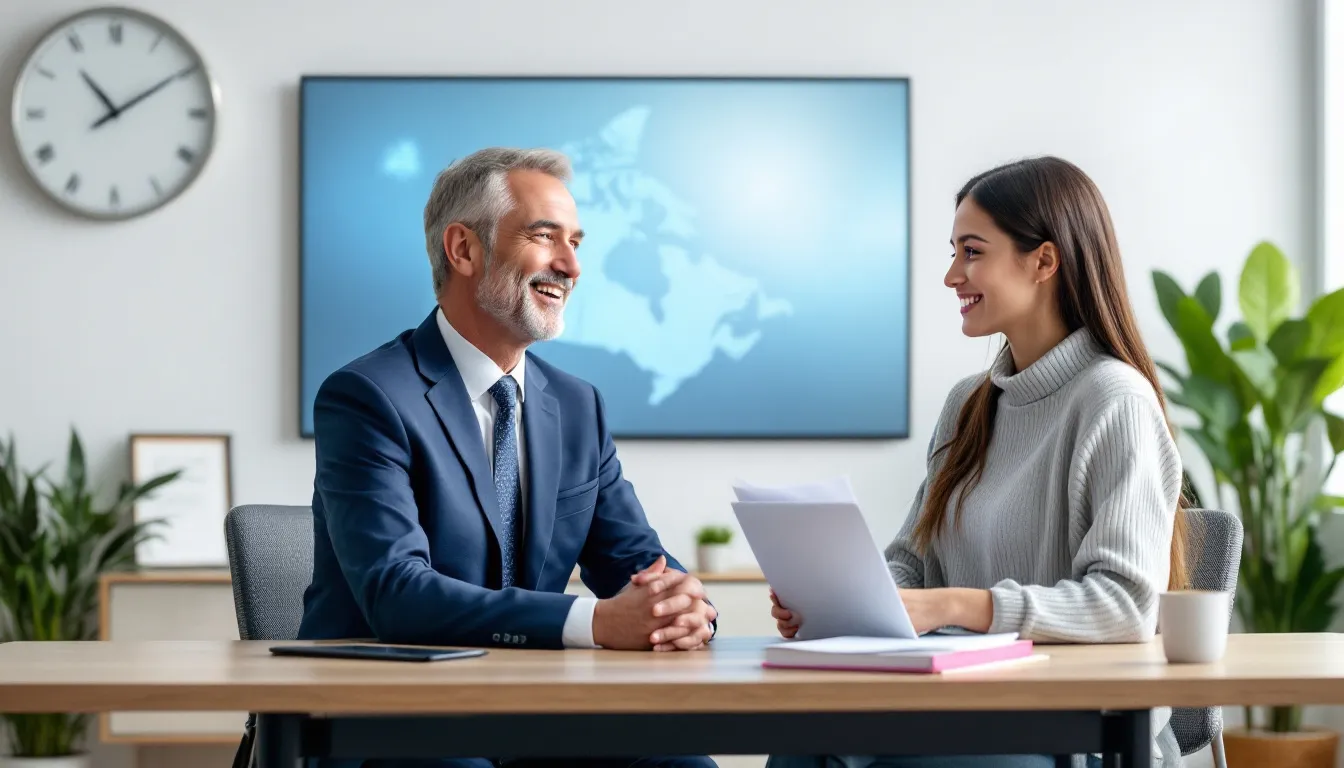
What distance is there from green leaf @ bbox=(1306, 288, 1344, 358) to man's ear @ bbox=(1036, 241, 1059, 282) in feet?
6.92

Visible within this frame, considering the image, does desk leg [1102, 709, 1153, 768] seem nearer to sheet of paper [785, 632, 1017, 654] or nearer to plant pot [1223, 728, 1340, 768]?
sheet of paper [785, 632, 1017, 654]

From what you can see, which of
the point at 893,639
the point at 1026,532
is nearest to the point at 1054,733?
the point at 893,639

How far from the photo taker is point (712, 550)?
3.98 meters

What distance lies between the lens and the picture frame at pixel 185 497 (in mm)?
4078

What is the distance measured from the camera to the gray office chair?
2.07 m

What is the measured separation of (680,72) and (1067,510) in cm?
266

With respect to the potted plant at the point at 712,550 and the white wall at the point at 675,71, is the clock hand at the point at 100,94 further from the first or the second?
the potted plant at the point at 712,550

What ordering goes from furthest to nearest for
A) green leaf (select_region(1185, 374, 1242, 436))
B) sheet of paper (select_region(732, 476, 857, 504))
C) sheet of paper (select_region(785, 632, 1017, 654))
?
green leaf (select_region(1185, 374, 1242, 436)) → sheet of paper (select_region(732, 476, 857, 504)) → sheet of paper (select_region(785, 632, 1017, 654))

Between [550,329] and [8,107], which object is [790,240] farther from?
[8,107]

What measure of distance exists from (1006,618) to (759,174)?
273cm

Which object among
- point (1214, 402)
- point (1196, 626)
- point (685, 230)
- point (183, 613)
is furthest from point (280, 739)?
point (1214, 402)

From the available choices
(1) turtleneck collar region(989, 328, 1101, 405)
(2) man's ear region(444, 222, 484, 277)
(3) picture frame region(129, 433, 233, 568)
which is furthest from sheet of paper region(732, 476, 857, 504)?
(3) picture frame region(129, 433, 233, 568)

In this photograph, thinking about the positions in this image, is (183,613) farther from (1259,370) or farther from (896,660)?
(1259,370)

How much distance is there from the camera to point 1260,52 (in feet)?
14.2
